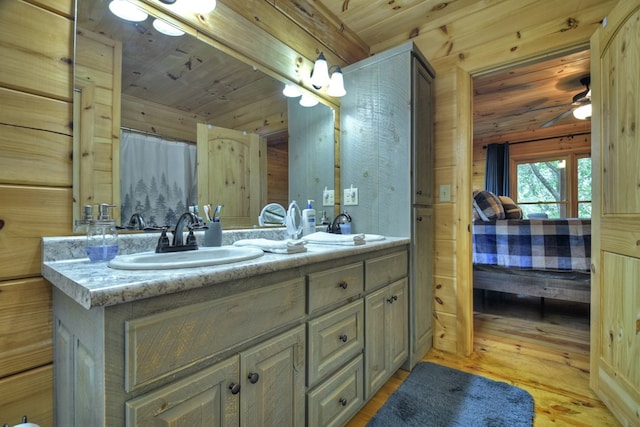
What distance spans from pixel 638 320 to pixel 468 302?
0.81 meters

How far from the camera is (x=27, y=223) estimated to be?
0.89 meters

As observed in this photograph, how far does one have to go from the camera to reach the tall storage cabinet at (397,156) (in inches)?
71.5

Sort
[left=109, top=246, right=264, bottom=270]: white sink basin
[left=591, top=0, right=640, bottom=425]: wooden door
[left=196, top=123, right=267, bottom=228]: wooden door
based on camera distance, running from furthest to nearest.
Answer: [left=196, top=123, right=267, bottom=228]: wooden door < [left=591, top=0, right=640, bottom=425]: wooden door < [left=109, top=246, right=264, bottom=270]: white sink basin

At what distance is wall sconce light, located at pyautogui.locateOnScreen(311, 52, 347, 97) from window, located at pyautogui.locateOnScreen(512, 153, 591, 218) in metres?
4.51

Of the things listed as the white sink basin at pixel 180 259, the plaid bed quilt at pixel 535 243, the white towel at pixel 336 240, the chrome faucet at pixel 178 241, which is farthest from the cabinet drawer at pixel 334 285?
the plaid bed quilt at pixel 535 243

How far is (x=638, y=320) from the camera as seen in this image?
1276 millimetres

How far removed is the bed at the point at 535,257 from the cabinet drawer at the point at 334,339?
202 cm

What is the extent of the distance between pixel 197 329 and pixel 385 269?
1.03 metres

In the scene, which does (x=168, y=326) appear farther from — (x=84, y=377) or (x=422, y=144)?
(x=422, y=144)

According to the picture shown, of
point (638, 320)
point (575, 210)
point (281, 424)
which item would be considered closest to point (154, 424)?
point (281, 424)

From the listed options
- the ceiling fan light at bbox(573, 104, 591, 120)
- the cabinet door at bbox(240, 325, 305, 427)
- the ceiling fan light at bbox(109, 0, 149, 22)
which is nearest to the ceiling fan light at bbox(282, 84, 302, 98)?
the ceiling fan light at bbox(109, 0, 149, 22)

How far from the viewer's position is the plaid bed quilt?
8.25 feet

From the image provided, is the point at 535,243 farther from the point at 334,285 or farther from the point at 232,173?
the point at 232,173

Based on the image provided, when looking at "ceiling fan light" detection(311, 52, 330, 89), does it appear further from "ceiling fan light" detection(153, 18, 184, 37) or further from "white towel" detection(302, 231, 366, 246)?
"white towel" detection(302, 231, 366, 246)
